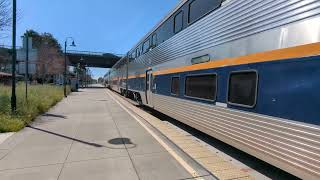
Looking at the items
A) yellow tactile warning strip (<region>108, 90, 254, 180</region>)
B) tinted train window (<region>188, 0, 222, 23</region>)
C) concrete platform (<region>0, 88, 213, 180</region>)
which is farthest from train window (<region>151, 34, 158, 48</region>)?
yellow tactile warning strip (<region>108, 90, 254, 180</region>)

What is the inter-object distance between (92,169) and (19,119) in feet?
20.5

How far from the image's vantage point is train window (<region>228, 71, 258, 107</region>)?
19.0ft

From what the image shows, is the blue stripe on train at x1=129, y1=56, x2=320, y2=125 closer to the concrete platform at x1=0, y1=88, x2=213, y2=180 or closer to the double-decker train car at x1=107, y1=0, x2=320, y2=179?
the double-decker train car at x1=107, y1=0, x2=320, y2=179

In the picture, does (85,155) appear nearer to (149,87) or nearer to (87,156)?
(87,156)

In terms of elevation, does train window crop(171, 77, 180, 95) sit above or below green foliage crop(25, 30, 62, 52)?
below

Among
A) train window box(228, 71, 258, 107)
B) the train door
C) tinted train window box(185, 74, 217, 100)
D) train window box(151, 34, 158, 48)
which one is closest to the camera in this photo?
train window box(228, 71, 258, 107)

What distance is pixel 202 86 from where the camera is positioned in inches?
329

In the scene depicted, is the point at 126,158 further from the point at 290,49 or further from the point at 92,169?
the point at 290,49

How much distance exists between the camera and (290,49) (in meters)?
4.84

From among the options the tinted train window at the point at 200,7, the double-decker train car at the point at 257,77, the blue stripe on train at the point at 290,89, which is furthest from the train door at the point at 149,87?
the blue stripe on train at the point at 290,89

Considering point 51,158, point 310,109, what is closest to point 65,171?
point 51,158

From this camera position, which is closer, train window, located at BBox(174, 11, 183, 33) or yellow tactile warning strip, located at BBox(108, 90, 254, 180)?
yellow tactile warning strip, located at BBox(108, 90, 254, 180)

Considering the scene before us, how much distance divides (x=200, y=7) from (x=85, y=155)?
16.3 feet

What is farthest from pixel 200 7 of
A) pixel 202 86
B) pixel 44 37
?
pixel 44 37
